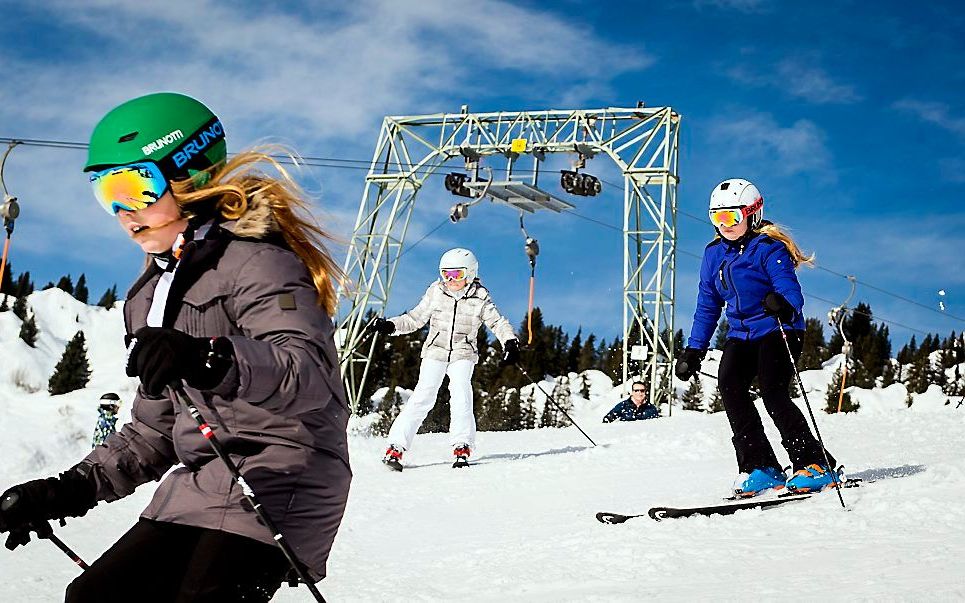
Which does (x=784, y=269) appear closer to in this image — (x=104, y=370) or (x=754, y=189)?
(x=754, y=189)

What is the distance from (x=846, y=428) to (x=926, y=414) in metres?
2.06

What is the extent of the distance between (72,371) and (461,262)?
41.2m

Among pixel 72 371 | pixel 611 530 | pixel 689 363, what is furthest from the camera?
pixel 72 371

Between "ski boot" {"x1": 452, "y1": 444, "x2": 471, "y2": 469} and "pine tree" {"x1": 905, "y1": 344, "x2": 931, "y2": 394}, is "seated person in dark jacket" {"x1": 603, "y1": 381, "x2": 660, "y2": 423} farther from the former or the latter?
"pine tree" {"x1": 905, "y1": 344, "x2": 931, "y2": 394}

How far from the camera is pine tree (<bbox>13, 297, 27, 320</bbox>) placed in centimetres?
6103

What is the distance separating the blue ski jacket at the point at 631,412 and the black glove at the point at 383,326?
5520 mm

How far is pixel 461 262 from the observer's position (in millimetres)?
9531

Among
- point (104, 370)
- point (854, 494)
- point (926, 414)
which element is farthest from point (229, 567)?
point (104, 370)

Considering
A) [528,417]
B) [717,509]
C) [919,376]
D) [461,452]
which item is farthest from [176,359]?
[919,376]

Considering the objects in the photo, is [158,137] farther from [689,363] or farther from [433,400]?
[433,400]

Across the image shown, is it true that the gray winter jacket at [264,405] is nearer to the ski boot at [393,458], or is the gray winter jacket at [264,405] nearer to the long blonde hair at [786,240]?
the long blonde hair at [786,240]

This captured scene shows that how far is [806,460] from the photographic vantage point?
20.2 ft

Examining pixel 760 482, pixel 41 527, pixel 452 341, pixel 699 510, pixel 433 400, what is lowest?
pixel 699 510

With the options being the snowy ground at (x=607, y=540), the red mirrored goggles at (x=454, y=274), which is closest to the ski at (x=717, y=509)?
the snowy ground at (x=607, y=540)
